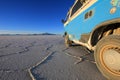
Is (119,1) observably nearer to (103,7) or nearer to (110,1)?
(110,1)

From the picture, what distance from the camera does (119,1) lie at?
1855 mm

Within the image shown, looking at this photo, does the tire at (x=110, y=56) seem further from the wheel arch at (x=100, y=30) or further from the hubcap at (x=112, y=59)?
the wheel arch at (x=100, y=30)

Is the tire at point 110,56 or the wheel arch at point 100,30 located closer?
the tire at point 110,56

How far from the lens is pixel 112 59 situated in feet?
6.89

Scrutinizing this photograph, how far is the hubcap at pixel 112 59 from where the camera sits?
2.02 meters

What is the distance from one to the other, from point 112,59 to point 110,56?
0.06m

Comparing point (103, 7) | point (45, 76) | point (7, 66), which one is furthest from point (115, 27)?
point (7, 66)

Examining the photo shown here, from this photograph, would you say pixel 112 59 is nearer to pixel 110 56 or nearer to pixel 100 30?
pixel 110 56

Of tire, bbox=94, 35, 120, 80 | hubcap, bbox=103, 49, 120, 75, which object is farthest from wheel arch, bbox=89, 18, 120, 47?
hubcap, bbox=103, 49, 120, 75

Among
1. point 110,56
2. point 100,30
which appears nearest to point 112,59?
point 110,56

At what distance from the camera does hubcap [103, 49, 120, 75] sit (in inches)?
79.6

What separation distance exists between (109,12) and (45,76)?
160cm

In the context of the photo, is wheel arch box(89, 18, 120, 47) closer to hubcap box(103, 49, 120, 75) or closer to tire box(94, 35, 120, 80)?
tire box(94, 35, 120, 80)

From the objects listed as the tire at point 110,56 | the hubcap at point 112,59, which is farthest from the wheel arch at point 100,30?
the hubcap at point 112,59
